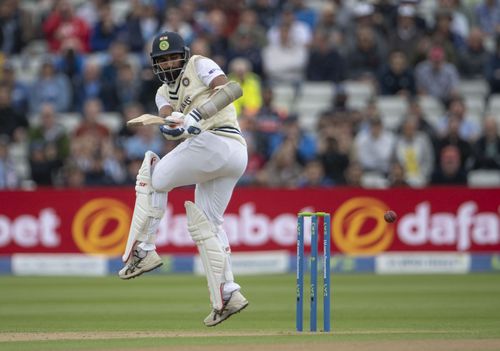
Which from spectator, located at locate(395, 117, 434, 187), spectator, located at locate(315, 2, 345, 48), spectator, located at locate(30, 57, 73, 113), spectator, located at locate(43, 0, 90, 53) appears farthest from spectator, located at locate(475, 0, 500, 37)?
spectator, located at locate(30, 57, 73, 113)

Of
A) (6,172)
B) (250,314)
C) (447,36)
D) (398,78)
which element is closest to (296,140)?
(398,78)

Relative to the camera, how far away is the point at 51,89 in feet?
50.3

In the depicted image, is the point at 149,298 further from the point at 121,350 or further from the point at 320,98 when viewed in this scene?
the point at 320,98

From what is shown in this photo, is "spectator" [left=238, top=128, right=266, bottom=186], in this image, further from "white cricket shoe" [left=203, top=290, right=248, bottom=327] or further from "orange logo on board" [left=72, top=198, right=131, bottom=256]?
"white cricket shoe" [left=203, top=290, right=248, bottom=327]

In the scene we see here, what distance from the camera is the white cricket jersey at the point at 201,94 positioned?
24.4ft

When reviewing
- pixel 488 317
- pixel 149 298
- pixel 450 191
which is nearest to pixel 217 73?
pixel 488 317

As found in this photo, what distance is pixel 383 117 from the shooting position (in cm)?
1512

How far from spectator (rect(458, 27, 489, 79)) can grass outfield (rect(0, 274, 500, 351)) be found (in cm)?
378

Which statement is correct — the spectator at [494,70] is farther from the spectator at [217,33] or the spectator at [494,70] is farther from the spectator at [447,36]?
the spectator at [217,33]

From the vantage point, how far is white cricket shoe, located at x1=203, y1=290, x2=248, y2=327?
7531mm

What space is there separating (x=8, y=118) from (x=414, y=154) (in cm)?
523

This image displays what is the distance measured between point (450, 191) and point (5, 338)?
23.3ft

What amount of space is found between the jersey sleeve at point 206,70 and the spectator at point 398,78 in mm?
7884

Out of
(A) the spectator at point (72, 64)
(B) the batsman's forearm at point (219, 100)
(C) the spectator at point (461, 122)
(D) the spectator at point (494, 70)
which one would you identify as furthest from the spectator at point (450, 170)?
(B) the batsman's forearm at point (219, 100)
